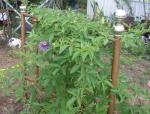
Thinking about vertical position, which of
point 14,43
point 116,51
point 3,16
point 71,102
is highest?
point 3,16

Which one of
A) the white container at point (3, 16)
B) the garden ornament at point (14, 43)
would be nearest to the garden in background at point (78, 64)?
the garden ornament at point (14, 43)

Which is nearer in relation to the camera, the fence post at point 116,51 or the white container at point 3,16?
the fence post at point 116,51

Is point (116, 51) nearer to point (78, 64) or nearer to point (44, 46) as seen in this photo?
point (78, 64)

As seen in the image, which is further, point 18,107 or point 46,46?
point 18,107

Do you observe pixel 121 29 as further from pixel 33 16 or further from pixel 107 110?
pixel 33 16

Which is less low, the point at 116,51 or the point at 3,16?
the point at 3,16

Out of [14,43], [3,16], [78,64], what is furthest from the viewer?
[3,16]

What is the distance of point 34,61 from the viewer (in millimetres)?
2838

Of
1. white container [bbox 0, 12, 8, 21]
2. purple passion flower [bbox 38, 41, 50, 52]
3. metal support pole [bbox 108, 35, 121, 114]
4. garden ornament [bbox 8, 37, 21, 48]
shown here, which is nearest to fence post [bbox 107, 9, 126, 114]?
metal support pole [bbox 108, 35, 121, 114]

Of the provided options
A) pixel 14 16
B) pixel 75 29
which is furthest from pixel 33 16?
pixel 14 16

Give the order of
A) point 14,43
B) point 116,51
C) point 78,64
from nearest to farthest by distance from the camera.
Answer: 1. point 78,64
2. point 116,51
3. point 14,43

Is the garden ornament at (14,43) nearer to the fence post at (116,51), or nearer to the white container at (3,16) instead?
the white container at (3,16)

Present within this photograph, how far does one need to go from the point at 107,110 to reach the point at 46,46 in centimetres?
63

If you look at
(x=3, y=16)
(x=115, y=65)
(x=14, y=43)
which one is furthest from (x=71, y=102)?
(x=3, y=16)
